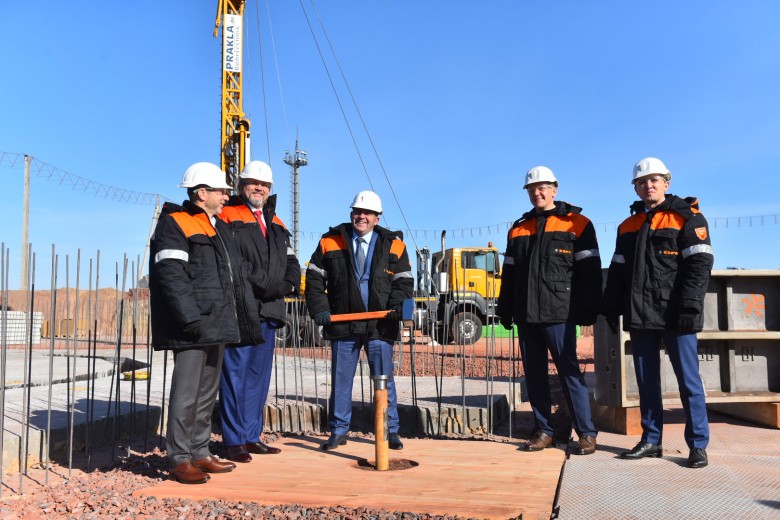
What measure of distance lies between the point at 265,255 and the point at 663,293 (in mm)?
2498

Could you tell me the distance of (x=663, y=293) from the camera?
3.90 meters

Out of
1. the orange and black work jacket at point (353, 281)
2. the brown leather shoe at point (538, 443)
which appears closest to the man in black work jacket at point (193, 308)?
Result: the orange and black work jacket at point (353, 281)

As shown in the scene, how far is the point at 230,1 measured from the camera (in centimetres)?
2438

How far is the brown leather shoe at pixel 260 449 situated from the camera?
14.1ft

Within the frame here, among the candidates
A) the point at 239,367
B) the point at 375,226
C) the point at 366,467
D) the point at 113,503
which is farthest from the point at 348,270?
the point at 113,503

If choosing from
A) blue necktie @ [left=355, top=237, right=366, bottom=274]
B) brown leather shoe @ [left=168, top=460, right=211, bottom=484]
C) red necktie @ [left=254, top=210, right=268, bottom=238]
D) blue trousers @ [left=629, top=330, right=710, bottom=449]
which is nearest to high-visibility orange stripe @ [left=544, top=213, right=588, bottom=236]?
blue trousers @ [left=629, top=330, right=710, bottom=449]

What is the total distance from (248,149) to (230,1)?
563 centimetres

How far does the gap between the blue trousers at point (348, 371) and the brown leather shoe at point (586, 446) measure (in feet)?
3.83

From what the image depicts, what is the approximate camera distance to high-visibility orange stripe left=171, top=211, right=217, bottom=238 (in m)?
3.67

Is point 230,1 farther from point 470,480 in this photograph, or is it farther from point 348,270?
point 470,480

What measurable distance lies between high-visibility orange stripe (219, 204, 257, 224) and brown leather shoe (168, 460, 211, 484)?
1.57 m

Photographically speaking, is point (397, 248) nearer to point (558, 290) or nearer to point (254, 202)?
point (254, 202)

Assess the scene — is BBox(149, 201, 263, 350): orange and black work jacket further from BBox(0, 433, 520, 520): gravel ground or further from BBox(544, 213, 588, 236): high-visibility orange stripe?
BBox(544, 213, 588, 236): high-visibility orange stripe

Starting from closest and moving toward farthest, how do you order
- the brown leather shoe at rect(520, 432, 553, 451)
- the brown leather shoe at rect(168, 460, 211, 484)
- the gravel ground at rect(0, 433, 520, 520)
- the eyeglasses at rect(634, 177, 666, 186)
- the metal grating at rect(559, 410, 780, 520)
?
1. the metal grating at rect(559, 410, 780, 520)
2. the gravel ground at rect(0, 433, 520, 520)
3. the brown leather shoe at rect(168, 460, 211, 484)
4. the eyeglasses at rect(634, 177, 666, 186)
5. the brown leather shoe at rect(520, 432, 553, 451)
